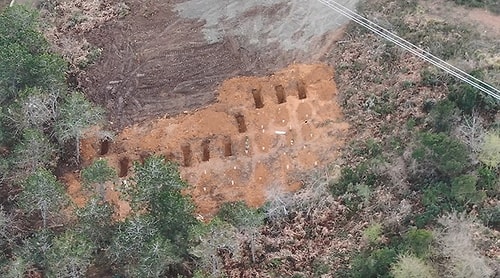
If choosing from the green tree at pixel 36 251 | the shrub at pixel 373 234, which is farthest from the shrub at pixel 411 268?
the green tree at pixel 36 251

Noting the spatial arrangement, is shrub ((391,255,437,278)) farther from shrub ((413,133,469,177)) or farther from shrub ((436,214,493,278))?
shrub ((413,133,469,177))

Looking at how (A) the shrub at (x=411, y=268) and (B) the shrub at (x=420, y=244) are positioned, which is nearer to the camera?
(A) the shrub at (x=411, y=268)

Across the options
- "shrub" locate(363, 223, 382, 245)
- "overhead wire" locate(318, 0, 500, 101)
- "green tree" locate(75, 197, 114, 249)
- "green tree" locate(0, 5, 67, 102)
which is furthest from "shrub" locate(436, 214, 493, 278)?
"green tree" locate(0, 5, 67, 102)

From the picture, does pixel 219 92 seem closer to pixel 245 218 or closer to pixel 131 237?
pixel 245 218

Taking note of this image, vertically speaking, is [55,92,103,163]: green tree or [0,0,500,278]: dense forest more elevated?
[55,92,103,163]: green tree

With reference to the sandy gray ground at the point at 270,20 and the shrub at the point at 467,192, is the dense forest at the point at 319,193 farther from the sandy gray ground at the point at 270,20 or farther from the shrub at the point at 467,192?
the sandy gray ground at the point at 270,20

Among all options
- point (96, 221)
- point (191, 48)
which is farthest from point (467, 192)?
point (191, 48)
